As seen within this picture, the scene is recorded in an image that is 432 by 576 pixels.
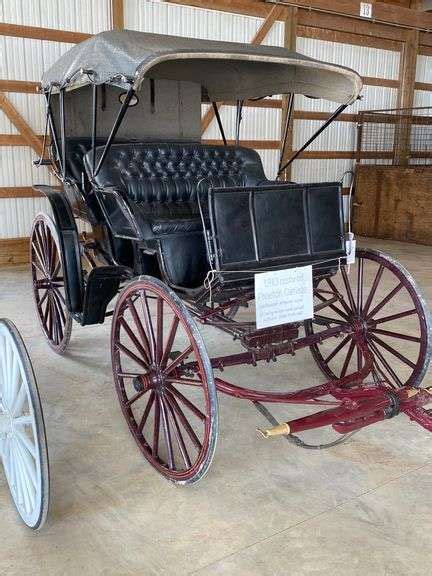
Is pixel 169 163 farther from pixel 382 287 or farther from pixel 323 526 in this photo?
pixel 382 287

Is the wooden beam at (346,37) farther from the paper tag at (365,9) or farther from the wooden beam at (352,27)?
the paper tag at (365,9)

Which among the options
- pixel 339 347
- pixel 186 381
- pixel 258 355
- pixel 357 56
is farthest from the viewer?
pixel 357 56

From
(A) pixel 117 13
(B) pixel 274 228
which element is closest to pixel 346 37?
(A) pixel 117 13

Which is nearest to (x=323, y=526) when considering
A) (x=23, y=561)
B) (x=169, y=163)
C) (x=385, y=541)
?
(x=385, y=541)

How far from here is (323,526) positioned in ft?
6.36

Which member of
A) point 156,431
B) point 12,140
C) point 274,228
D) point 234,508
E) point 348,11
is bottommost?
point 234,508

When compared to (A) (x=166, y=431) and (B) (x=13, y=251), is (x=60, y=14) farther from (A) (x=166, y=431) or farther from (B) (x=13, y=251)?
(A) (x=166, y=431)

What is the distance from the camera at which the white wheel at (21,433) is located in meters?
1.73

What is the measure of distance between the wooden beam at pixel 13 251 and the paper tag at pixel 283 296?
4.94 meters

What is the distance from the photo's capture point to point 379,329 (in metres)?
2.92

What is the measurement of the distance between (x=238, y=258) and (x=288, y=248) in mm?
259

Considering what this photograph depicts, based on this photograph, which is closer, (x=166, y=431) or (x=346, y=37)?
(x=166, y=431)

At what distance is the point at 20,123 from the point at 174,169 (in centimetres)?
341

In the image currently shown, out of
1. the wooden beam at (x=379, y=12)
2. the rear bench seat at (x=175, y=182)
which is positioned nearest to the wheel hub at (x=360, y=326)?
the rear bench seat at (x=175, y=182)
